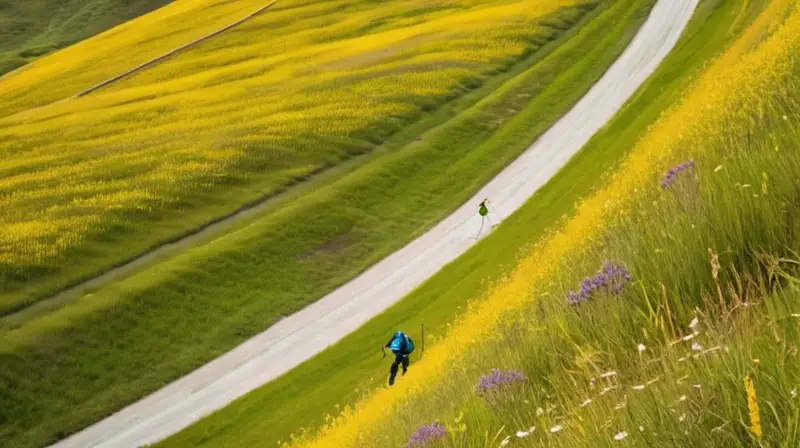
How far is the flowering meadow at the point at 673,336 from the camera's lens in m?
3.67

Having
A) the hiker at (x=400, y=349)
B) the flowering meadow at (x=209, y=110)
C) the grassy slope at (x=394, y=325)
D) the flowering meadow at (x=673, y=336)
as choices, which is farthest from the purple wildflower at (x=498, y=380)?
the flowering meadow at (x=209, y=110)

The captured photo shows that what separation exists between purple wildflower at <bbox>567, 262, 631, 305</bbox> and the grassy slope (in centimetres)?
2442

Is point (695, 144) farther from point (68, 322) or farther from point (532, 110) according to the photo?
point (532, 110)

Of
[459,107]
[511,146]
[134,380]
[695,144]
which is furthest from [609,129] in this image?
[695,144]

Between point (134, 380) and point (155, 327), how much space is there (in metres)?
5.09

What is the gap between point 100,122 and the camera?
90.8 metres

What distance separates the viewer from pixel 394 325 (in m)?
44.3

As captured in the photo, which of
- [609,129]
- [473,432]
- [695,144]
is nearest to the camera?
[473,432]

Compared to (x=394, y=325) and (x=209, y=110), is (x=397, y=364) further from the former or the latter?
(x=209, y=110)

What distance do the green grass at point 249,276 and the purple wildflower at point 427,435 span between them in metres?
30.0

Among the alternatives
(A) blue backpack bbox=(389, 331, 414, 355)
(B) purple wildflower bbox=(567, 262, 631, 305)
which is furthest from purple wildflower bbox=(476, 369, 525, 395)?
(A) blue backpack bbox=(389, 331, 414, 355)

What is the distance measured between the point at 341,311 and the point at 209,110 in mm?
46594

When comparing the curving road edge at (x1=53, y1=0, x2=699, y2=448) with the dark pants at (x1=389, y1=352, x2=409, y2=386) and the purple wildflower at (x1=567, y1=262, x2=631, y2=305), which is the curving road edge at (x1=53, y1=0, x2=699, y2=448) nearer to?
the dark pants at (x1=389, y1=352, x2=409, y2=386)

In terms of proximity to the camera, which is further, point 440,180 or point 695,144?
point 440,180
